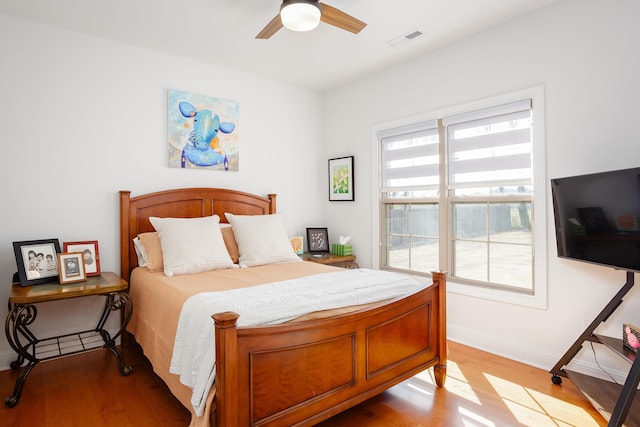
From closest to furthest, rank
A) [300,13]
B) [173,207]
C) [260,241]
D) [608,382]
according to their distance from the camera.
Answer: [300,13]
[608,382]
[260,241]
[173,207]

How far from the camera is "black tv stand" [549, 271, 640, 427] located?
1712mm

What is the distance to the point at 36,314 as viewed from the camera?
2.67 m

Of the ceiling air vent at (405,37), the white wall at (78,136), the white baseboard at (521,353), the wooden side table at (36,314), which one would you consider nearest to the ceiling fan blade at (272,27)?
the ceiling air vent at (405,37)

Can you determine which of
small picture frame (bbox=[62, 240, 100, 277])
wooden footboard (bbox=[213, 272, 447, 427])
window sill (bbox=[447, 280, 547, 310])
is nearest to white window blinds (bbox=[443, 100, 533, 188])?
window sill (bbox=[447, 280, 547, 310])

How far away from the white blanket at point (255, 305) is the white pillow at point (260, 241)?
831mm

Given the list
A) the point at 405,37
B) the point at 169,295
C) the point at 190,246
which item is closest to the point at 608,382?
the point at 169,295

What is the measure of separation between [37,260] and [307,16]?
2571 millimetres

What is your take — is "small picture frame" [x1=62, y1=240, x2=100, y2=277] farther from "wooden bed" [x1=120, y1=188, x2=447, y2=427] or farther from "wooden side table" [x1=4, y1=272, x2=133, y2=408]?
"wooden bed" [x1=120, y1=188, x2=447, y2=427]

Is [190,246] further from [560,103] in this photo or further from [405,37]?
[560,103]

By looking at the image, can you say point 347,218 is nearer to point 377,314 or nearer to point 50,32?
point 377,314

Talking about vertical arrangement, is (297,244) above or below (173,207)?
below

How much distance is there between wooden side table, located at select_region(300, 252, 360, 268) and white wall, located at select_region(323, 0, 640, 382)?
1.23 meters

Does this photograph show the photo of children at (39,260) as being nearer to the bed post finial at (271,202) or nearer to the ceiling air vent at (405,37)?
the bed post finial at (271,202)

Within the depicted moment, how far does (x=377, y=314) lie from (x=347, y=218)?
2421 mm
